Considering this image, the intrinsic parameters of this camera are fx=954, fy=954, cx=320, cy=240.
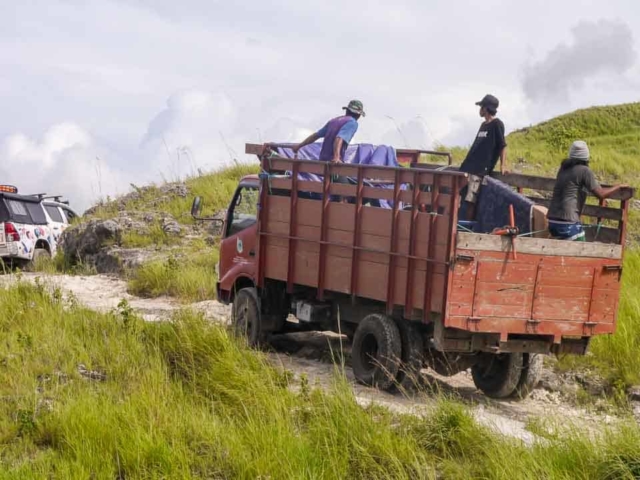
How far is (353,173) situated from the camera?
9.34m

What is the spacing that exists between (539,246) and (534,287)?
0.36 meters

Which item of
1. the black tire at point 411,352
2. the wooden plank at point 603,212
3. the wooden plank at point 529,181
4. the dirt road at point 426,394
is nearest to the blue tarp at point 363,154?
the wooden plank at point 529,181

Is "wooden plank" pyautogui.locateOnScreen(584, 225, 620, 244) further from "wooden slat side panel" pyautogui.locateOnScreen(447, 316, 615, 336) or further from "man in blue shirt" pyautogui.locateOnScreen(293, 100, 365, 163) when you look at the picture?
"man in blue shirt" pyautogui.locateOnScreen(293, 100, 365, 163)

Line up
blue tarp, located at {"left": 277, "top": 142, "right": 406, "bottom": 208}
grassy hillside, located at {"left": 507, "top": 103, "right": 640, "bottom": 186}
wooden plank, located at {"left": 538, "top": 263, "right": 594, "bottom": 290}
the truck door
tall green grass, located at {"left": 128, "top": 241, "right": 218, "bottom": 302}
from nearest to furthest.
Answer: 1. wooden plank, located at {"left": 538, "top": 263, "right": 594, "bottom": 290}
2. the truck door
3. blue tarp, located at {"left": 277, "top": 142, "right": 406, "bottom": 208}
4. tall green grass, located at {"left": 128, "top": 241, "right": 218, "bottom": 302}
5. grassy hillside, located at {"left": 507, "top": 103, "right": 640, "bottom": 186}

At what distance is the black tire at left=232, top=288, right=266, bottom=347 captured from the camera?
10914 mm

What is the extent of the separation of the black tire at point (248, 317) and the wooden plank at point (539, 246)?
3488 mm

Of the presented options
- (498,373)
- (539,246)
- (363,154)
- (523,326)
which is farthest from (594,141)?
(523,326)

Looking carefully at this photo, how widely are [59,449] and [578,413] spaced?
482 centimetres

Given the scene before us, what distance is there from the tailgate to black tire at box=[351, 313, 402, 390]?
1.03 m

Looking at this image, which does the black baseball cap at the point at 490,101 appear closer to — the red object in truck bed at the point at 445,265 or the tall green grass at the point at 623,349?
the red object in truck bed at the point at 445,265

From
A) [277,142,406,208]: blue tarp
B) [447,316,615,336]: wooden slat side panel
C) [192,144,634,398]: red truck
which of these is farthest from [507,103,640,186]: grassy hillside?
[447,316,615,336]: wooden slat side panel

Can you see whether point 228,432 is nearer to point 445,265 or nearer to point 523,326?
point 445,265

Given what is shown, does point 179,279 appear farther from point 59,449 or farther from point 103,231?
point 59,449

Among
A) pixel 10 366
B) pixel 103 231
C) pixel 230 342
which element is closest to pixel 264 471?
pixel 230 342
